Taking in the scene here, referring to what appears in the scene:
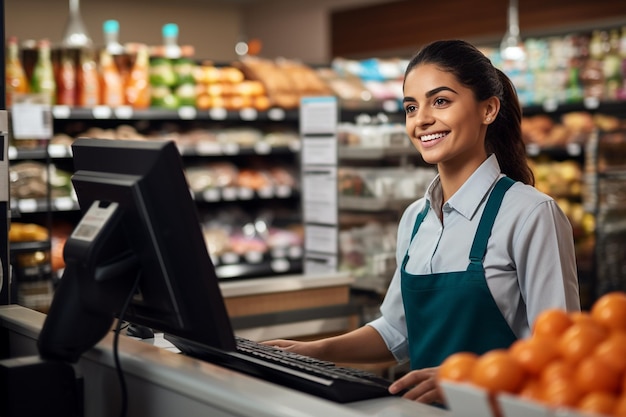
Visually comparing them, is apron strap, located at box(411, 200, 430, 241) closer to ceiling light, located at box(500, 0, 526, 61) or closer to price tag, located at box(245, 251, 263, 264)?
price tag, located at box(245, 251, 263, 264)

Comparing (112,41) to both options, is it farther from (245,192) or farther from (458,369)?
(458,369)

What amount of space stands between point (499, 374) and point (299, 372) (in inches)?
22.0

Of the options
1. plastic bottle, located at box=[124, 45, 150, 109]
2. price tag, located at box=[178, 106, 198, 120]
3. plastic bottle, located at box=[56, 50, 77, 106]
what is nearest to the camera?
plastic bottle, located at box=[56, 50, 77, 106]

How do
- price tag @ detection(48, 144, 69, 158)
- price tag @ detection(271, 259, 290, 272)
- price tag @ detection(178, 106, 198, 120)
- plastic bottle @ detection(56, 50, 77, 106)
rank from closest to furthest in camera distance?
price tag @ detection(48, 144, 69, 158)
plastic bottle @ detection(56, 50, 77, 106)
price tag @ detection(178, 106, 198, 120)
price tag @ detection(271, 259, 290, 272)

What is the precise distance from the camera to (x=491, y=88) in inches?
85.5

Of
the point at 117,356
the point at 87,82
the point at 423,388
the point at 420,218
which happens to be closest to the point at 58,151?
the point at 87,82

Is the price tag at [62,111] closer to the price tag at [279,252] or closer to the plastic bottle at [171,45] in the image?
the plastic bottle at [171,45]

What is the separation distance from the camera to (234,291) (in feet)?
12.8

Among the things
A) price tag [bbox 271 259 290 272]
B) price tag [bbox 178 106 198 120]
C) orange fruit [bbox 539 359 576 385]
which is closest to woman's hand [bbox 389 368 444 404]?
orange fruit [bbox 539 359 576 385]

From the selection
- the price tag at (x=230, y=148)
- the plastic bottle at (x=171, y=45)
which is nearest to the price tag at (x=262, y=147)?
the price tag at (x=230, y=148)

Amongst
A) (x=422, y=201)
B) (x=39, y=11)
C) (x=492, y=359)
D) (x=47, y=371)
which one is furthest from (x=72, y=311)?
(x=39, y=11)

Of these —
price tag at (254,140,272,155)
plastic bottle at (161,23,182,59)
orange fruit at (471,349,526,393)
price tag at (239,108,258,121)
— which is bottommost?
orange fruit at (471,349,526,393)

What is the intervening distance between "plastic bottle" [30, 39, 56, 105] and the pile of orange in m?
5.42

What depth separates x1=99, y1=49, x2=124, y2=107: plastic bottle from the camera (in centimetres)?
649
